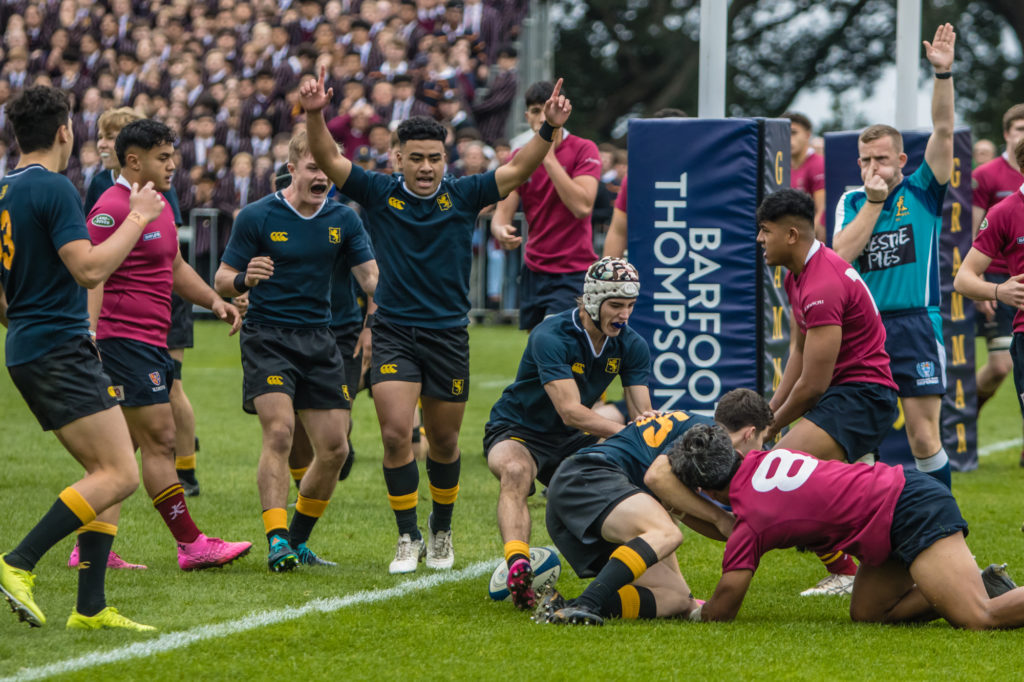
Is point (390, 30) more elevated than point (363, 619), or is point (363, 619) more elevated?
point (390, 30)

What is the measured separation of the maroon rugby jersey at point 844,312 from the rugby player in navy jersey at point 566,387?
78 centimetres

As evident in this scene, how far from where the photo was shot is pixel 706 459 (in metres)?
5.48

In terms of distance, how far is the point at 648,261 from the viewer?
27.6 feet

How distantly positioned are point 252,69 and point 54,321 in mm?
17827

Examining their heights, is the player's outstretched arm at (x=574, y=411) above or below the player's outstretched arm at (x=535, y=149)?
below

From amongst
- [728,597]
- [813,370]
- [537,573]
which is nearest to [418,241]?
[537,573]

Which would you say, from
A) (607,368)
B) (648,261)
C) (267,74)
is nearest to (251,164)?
(267,74)

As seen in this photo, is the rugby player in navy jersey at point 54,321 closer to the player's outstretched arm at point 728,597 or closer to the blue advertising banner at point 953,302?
the player's outstretched arm at point 728,597

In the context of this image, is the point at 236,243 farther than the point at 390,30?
No

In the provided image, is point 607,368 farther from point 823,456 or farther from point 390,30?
point 390,30

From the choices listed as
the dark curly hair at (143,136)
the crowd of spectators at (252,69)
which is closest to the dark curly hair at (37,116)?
the dark curly hair at (143,136)

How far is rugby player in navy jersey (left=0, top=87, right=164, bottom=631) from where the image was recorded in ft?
16.8

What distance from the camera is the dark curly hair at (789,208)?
6.12m

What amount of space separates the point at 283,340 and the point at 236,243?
58cm
